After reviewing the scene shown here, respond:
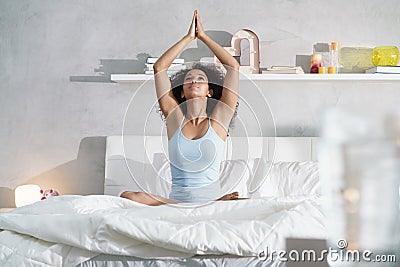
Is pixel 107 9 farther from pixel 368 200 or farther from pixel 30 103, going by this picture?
pixel 368 200

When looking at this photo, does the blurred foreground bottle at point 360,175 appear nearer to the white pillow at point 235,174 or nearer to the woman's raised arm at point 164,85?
the woman's raised arm at point 164,85

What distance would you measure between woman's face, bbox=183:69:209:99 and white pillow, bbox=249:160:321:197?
723 millimetres

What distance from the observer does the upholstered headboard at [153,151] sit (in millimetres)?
3578

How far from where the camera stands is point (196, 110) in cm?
287

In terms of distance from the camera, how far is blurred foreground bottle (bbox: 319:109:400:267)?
414 millimetres

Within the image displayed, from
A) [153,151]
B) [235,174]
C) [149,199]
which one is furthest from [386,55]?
[149,199]

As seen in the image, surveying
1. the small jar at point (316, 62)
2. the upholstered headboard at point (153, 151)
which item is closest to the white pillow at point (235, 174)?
the upholstered headboard at point (153, 151)

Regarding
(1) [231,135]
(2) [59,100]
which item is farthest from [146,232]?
(2) [59,100]

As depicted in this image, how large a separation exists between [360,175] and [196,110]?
96.9 inches

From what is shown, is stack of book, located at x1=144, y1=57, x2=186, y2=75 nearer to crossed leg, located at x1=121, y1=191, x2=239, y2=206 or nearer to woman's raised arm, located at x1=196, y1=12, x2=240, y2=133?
woman's raised arm, located at x1=196, y1=12, x2=240, y2=133

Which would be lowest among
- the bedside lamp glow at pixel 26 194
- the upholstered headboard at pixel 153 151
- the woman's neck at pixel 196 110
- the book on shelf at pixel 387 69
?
the bedside lamp glow at pixel 26 194

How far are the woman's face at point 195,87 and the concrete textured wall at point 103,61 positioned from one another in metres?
0.82

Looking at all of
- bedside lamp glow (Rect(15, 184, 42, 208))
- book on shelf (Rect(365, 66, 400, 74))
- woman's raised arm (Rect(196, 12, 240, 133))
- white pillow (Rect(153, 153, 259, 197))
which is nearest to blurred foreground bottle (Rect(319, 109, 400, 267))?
woman's raised arm (Rect(196, 12, 240, 133))

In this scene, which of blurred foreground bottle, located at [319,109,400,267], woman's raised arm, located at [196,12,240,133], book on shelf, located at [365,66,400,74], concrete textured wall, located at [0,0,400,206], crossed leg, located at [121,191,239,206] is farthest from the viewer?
concrete textured wall, located at [0,0,400,206]
